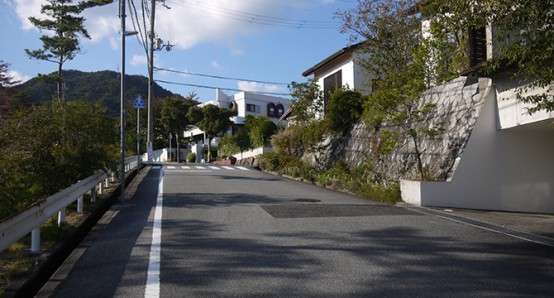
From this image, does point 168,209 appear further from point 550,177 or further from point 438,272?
point 550,177

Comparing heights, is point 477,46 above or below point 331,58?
below

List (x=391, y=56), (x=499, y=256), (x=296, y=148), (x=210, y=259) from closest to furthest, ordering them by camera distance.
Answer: (x=210, y=259) → (x=499, y=256) → (x=391, y=56) → (x=296, y=148)

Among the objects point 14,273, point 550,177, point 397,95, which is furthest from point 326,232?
point 550,177

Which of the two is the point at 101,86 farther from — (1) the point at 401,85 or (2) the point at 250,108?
(1) the point at 401,85

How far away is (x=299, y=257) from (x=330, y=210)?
4.25m

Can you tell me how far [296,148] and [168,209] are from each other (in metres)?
14.9

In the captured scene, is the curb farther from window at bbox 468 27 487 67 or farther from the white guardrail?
window at bbox 468 27 487 67

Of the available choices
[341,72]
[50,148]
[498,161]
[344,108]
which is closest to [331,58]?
[341,72]

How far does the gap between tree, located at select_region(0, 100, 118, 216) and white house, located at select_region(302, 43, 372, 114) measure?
13652 mm

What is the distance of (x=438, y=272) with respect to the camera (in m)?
5.50

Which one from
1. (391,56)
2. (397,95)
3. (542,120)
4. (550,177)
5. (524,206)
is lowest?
(524,206)

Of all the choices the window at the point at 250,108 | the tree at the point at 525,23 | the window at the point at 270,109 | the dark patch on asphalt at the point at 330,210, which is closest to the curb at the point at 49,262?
the dark patch on asphalt at the point at 330,210

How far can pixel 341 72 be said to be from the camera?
999 inches

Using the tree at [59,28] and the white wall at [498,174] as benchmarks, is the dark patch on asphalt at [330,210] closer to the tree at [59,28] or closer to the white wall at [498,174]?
the white wall at [498,174]
